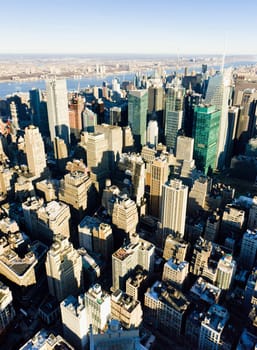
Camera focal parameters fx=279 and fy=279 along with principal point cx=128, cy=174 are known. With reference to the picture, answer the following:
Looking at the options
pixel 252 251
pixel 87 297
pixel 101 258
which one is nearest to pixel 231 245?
pixel 252 251

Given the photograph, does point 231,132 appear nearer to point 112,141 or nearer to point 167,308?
point 112,141

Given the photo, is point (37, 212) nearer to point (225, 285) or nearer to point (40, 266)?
point (40, 266)

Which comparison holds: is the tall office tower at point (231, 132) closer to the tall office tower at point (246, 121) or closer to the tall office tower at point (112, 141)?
the tall office tower at point (246, 121)

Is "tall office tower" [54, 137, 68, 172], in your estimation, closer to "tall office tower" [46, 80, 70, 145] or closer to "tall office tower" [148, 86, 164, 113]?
"tall office tower" [46, 80, 70, 145]

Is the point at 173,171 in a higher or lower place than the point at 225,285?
higher

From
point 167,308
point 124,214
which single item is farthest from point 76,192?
point 167,308
